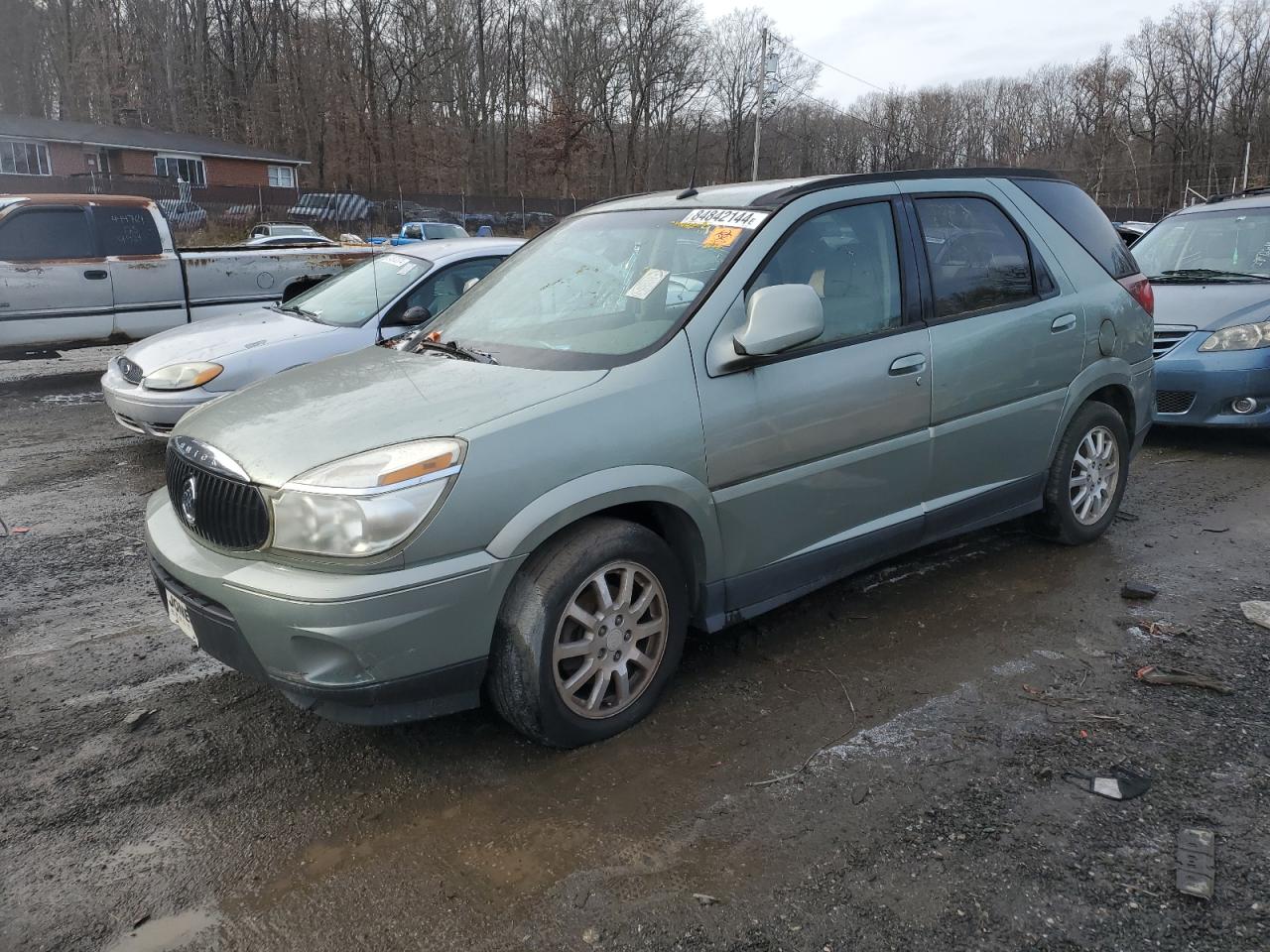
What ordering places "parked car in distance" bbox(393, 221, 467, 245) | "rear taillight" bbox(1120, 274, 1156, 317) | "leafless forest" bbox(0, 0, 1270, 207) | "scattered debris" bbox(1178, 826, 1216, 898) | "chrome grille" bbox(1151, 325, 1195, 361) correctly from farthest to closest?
"leafless forest" bbox(0, 0, 1270, 207), "parked car in distance" bbox(393, 221, 467, 245), "chrome grille" bbox(1151, 325, 1195, 361), "rear taillight" bbox(1120, 274, 1156, 317), "scattered debris" bbox(1178, 826, 1216, 898)

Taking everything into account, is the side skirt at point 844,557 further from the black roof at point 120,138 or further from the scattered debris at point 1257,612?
the black roof at point 120,138

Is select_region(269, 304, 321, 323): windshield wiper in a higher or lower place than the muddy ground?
higher

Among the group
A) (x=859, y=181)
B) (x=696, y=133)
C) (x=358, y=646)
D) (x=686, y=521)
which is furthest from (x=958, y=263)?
(x=696, y=133)

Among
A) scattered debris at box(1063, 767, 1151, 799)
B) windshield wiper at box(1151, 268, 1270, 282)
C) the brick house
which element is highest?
the brick house

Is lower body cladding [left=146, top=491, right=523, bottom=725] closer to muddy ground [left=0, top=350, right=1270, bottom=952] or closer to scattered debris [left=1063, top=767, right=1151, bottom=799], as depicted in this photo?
muddy ground [left=0, top=350, right=1270, bottom=952]

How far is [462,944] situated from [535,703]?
0.76 m

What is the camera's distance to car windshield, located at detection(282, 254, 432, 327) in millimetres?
6875

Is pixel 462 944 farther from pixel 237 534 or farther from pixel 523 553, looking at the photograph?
pixel 237 534

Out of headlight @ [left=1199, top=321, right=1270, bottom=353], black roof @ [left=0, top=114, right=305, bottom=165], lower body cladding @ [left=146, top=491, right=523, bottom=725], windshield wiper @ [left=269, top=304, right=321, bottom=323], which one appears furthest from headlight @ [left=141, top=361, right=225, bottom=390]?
black roof @ [left=0, top=114, right=305, bottom=165]

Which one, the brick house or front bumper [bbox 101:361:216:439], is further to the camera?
the brick house

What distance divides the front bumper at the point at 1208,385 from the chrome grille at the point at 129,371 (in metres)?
7.59

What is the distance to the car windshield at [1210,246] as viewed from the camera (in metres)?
7.51

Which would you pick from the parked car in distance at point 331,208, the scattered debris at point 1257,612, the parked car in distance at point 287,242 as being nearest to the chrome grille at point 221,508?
the scattered debris at point 1257,612

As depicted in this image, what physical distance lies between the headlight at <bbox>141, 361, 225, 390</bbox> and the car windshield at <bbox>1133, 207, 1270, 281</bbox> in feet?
25.0
